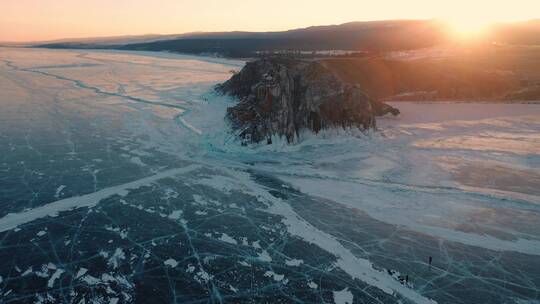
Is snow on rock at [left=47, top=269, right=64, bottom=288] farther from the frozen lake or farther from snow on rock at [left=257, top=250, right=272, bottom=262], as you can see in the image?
snow on rock at [left=257, top=250, right=272, bottom=262]

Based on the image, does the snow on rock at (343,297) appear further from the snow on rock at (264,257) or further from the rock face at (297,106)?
the rock face at (297,106)

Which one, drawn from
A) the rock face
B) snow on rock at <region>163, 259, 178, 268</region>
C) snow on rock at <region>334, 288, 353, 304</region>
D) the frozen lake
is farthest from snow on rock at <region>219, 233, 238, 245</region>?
the rock face

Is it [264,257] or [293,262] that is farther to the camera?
[264,257]

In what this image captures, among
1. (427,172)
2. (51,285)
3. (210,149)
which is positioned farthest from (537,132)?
(51,285)

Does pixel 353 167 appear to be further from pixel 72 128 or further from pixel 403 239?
pixel 72 128

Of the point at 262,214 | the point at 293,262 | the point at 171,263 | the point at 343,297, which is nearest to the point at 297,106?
the point at 262,214

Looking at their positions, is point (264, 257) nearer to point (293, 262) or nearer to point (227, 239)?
point (293, 262)
